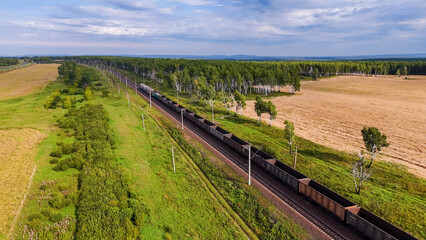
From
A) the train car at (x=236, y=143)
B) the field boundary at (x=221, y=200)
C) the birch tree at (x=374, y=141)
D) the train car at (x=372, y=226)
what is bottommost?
the field boundary at (x=221, y=200)

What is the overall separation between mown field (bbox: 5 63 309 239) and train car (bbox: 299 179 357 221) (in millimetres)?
5195

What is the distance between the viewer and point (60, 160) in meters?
39.9

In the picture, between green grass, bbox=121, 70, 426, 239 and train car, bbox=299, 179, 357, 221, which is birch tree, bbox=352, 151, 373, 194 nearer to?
green grass, bbox=121, 70, 426, 239

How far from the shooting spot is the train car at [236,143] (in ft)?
148

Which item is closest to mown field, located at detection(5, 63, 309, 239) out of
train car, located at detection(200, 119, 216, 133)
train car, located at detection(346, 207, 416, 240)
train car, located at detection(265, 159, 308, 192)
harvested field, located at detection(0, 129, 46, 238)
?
harvested field, located at detection(0, 129, 46, 238)

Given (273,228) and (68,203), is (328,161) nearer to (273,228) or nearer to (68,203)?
(273,228)

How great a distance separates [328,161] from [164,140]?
1311 inches

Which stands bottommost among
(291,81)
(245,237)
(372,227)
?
(245,237)

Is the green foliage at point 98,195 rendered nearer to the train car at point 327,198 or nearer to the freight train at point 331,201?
the freight train at point 331,201

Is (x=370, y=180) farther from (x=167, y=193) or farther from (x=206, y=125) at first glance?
(x=206, y=125)

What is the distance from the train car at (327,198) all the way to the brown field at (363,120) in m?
19.9

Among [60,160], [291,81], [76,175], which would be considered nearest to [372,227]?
[76,175]

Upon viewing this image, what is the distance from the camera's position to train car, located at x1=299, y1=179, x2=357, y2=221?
27.4 metres

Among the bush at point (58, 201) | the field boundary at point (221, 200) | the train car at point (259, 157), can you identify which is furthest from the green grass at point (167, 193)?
the train car at point (259, 157)
